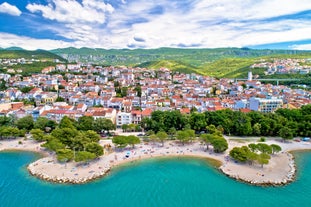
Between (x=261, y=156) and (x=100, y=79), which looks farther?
(x=100, y=79)

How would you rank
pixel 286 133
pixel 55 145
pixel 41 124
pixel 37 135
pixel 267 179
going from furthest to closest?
pixel 41 124 → pixel 37 135 → pixel 286 133 → pixel 55 145 → pixel 267 179

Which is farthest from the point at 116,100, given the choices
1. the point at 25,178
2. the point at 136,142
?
the point at 25,178

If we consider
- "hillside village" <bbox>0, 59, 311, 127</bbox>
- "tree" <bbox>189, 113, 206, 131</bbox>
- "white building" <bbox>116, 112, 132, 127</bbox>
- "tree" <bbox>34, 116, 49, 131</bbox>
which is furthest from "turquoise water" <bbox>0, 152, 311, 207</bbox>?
"hillside village" <bbox>0, 59, 311, 127</bbox>

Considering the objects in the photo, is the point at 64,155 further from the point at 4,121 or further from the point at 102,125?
Result: the point at 4,121

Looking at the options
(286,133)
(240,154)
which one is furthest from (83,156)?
(286,133)

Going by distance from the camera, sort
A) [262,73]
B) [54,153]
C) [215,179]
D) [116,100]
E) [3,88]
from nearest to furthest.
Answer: [215,179] < [54,153] < [116,100] < [3,88] < [262,73]

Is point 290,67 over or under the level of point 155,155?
over

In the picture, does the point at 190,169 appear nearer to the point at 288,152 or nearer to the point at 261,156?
the point at 261,156
